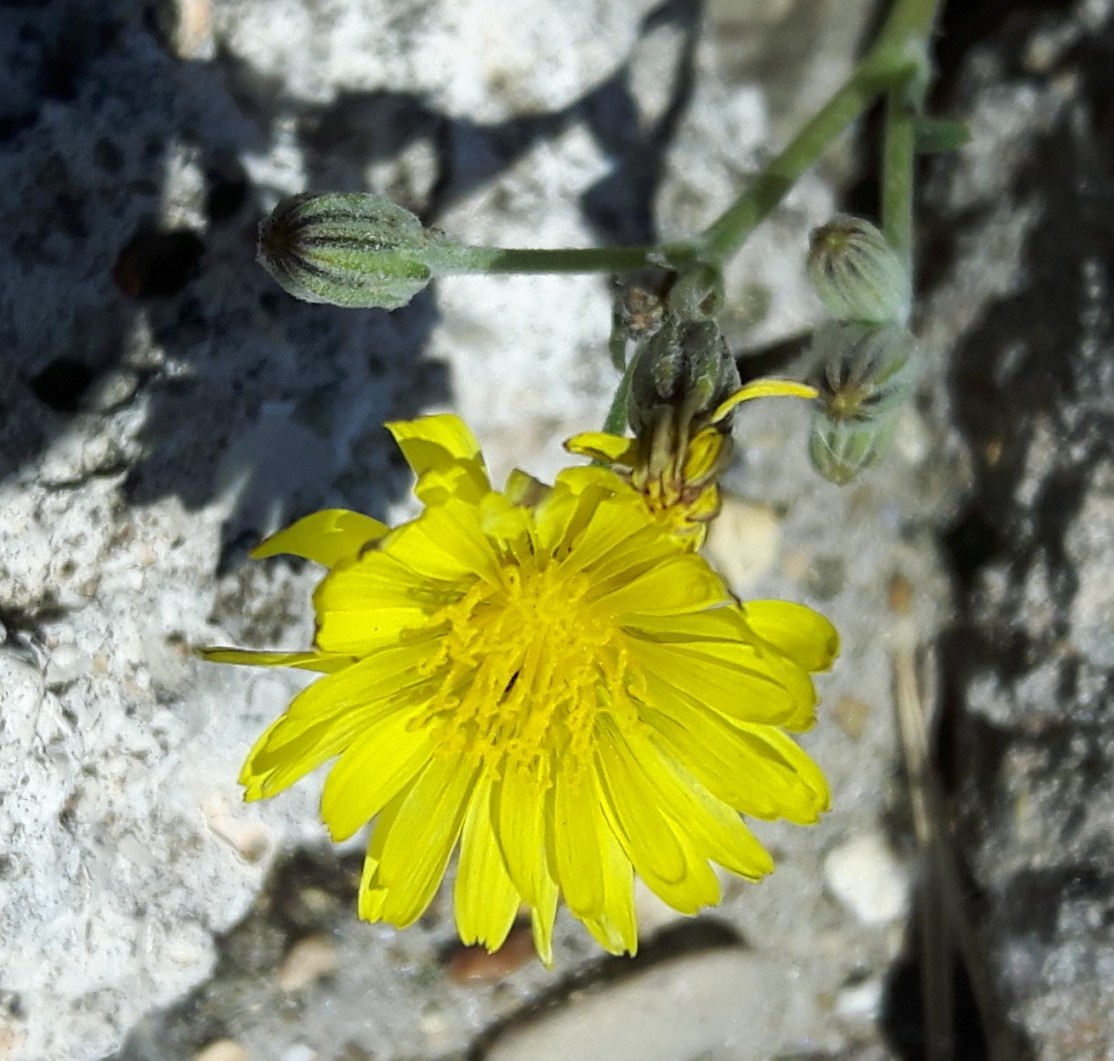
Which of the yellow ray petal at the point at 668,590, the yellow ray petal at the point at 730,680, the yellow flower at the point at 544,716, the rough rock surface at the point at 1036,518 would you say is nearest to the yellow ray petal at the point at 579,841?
the yellow flower at the point at 544,716

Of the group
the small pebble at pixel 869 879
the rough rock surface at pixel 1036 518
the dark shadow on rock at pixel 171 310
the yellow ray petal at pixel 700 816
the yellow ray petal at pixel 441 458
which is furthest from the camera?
the small pebble at pixel 869 879

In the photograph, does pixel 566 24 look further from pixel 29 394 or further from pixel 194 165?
pixel 29 394

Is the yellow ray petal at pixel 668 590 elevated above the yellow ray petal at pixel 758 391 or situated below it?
below

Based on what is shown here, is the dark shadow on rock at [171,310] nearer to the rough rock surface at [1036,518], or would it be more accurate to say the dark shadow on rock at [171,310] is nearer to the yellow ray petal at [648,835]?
the yellow ray petal at [648,835]

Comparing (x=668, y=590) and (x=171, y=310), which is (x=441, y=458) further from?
(x=171, y=310)

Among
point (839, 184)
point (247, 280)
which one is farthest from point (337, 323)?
point (839, 184)

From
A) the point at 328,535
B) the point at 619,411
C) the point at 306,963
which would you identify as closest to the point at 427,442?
the point at 328,535

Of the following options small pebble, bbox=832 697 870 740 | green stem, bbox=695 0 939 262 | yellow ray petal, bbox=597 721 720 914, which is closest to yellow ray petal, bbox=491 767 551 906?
yellow ray petal, bbox=597 721 720 914
